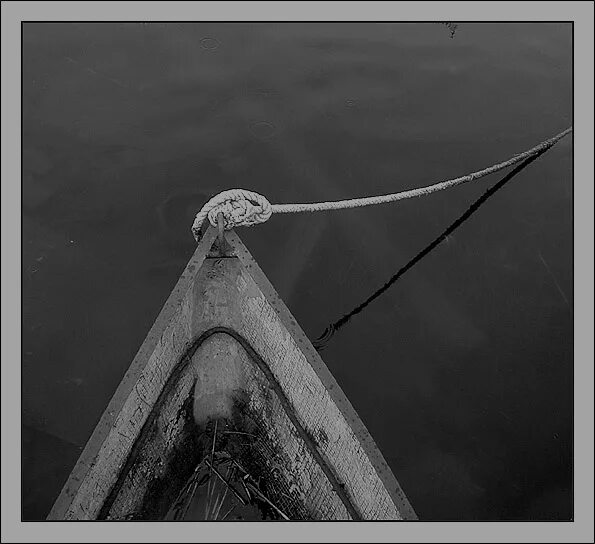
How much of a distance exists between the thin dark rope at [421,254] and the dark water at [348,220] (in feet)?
0.21

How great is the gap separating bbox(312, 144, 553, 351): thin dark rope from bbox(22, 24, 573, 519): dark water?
2.6 inches

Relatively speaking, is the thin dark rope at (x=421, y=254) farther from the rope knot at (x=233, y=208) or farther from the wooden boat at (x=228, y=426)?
the rope knot at (x=233, y=208)

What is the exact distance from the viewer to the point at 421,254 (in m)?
5.88

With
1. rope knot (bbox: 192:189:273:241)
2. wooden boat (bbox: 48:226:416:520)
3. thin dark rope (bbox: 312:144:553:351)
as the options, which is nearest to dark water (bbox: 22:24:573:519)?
thin dark rope (bbox: 312:144:553:351)

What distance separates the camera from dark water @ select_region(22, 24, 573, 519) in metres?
4.82

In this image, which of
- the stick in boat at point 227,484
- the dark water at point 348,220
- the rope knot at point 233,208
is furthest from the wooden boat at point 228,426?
the dark water at point 348,220

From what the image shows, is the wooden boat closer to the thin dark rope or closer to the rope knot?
the rope knot

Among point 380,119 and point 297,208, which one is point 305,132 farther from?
point 297,208

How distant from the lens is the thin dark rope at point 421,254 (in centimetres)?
536

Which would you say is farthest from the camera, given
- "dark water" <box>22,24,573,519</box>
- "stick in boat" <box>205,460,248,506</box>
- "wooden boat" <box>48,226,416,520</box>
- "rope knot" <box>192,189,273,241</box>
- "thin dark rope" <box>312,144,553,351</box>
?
"thin dark rope" <box>312,144,553,351</box>

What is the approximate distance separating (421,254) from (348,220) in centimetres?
87

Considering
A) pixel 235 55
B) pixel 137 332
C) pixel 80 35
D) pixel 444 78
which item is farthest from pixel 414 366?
pixel 80 35

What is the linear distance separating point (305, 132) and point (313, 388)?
13.7ft

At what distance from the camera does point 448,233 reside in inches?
237
